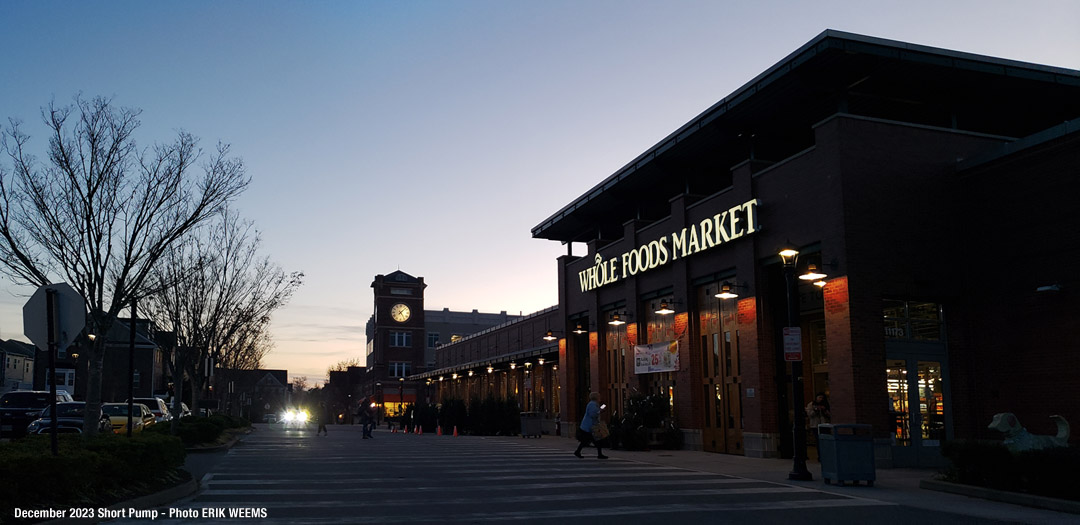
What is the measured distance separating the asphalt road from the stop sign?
2571mm

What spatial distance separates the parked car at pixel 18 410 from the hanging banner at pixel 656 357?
812 inches

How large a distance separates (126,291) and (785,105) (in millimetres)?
17579

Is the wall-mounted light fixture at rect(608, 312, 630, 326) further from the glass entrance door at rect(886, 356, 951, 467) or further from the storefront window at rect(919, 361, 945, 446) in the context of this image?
the storefront window at rect(919, 361, 945, 446)

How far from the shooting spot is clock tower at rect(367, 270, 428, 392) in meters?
98.1

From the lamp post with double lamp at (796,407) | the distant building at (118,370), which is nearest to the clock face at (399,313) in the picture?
the distant building at (118,370)

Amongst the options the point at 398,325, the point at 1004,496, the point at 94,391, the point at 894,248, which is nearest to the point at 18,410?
the point at 94,391

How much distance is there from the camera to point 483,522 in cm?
1097

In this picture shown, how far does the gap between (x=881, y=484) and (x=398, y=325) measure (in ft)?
285

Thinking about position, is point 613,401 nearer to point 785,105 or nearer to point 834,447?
point 785,105

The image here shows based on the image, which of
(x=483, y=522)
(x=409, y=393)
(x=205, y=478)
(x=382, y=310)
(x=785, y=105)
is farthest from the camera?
(x=382, y=310)

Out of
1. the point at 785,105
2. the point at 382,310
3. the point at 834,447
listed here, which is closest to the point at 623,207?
the point at 785,105

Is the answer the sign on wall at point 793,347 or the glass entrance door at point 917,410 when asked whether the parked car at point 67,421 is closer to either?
the sign on wall at point 793,347

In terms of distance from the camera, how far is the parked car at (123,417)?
2862cm

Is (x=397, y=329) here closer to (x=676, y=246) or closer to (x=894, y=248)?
(x=676, y=246)
